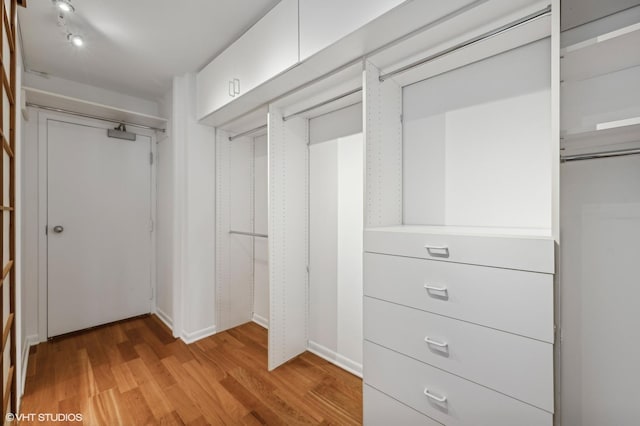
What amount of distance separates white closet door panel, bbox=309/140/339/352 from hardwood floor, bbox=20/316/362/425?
0.94 feet

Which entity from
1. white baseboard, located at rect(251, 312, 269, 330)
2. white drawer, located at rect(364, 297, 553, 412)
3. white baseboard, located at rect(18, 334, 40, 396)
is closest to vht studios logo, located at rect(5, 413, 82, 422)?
white baseboard, located at rect(18, 334, 40, 396)

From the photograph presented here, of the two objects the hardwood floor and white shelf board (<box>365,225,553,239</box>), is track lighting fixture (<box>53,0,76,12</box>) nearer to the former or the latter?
white shelf board (<box>365,225,553,239</box>)

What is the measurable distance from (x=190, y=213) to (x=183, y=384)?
4.62 feet

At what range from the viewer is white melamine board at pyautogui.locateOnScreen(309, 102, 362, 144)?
2039mm

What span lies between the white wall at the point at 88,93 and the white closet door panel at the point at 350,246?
2.53 m

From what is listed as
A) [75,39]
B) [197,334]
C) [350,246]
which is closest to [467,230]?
[350,246]

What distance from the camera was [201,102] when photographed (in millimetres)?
2521

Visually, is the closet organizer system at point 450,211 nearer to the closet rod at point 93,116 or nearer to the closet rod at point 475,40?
the closet rod at point 475,40

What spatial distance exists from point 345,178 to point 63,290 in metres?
3.01

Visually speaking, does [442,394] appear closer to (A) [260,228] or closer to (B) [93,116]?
(A) [260,228]

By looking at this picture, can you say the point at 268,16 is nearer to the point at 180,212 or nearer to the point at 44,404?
the point at 180,212

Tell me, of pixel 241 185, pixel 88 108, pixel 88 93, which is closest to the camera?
pixel 88 108

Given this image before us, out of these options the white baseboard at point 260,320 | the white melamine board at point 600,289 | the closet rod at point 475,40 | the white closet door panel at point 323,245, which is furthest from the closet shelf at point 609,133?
the white baseboard at point 260,320

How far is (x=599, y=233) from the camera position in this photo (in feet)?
3.82
